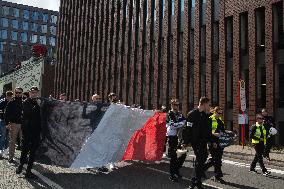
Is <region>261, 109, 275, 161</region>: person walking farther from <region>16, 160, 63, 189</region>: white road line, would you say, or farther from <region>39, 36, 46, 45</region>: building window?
<region>39, 36, 46, 45</region>: building window

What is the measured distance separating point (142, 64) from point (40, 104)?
27.4 metres

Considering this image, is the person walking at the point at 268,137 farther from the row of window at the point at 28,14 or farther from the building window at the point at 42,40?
the building window at the point at 42,40

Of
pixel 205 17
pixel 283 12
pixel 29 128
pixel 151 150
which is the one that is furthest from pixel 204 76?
pixel 29 128

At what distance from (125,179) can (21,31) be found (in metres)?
100

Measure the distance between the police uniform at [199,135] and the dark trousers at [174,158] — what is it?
1.36 meters

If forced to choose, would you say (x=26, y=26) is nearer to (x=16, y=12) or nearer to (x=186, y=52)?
(x=16, y=12)

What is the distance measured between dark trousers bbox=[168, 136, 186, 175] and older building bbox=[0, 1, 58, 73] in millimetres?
93996

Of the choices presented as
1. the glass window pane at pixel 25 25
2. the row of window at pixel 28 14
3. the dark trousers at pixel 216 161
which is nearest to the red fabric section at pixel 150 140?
the dark trousers at pixel 216 161

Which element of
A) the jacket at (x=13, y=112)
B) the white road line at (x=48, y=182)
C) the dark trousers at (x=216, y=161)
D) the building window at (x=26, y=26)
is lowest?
the white road line at (x=48, y=182)

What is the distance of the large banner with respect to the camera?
9594 millimetres

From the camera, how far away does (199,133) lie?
7.64m

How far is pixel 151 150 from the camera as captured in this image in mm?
11094

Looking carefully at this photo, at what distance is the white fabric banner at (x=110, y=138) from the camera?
9.60m

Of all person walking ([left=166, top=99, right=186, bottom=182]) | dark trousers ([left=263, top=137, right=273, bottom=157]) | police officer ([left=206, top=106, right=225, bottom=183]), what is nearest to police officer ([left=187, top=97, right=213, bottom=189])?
police officer ([left=206, top=106, right=225, bottom=183])
